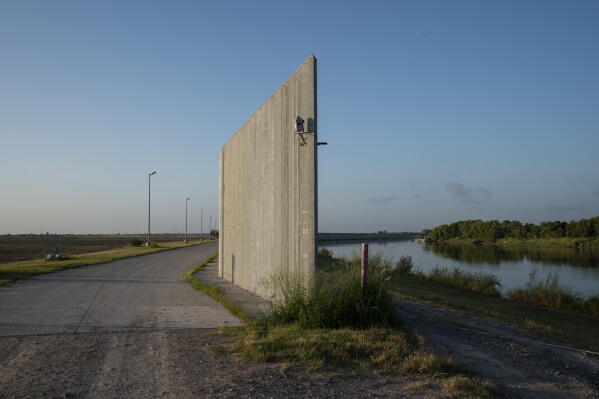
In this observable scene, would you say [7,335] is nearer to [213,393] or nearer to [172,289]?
[213,393]

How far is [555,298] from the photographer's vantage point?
738 inches

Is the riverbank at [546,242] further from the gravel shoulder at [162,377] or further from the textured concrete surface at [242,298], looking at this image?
the gravel shoulder at [162,377]

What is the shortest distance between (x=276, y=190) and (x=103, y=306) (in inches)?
193

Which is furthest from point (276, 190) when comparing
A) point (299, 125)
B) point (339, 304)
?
point (339, 304)

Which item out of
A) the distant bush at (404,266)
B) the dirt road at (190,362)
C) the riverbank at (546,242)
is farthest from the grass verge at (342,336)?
the riverbank at (546,242)

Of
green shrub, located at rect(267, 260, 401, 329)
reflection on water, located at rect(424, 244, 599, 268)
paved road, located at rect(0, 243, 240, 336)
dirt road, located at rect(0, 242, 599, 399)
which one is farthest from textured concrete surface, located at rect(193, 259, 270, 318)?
reflection on water, located at rect(424, 244, 599, 268)

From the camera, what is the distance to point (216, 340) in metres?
8.36

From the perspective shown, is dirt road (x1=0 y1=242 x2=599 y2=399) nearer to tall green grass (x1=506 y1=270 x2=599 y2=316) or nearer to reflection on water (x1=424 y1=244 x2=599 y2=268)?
tall green grass (x1=506 y1=270 x2=599 y2=316)

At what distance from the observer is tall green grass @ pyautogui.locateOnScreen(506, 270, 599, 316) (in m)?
18.0

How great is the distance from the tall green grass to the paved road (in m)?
12.5

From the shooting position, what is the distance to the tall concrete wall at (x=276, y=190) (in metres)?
10.7

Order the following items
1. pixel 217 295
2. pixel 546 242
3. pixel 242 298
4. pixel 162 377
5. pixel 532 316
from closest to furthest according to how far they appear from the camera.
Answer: pixel 162 377 → pixel 242 298 → pixel 217 295 → pixel 532 316 → pixel 546 242

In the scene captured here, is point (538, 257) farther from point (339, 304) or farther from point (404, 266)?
point (339, 304)

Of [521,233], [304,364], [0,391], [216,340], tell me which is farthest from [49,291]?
[521,233]
